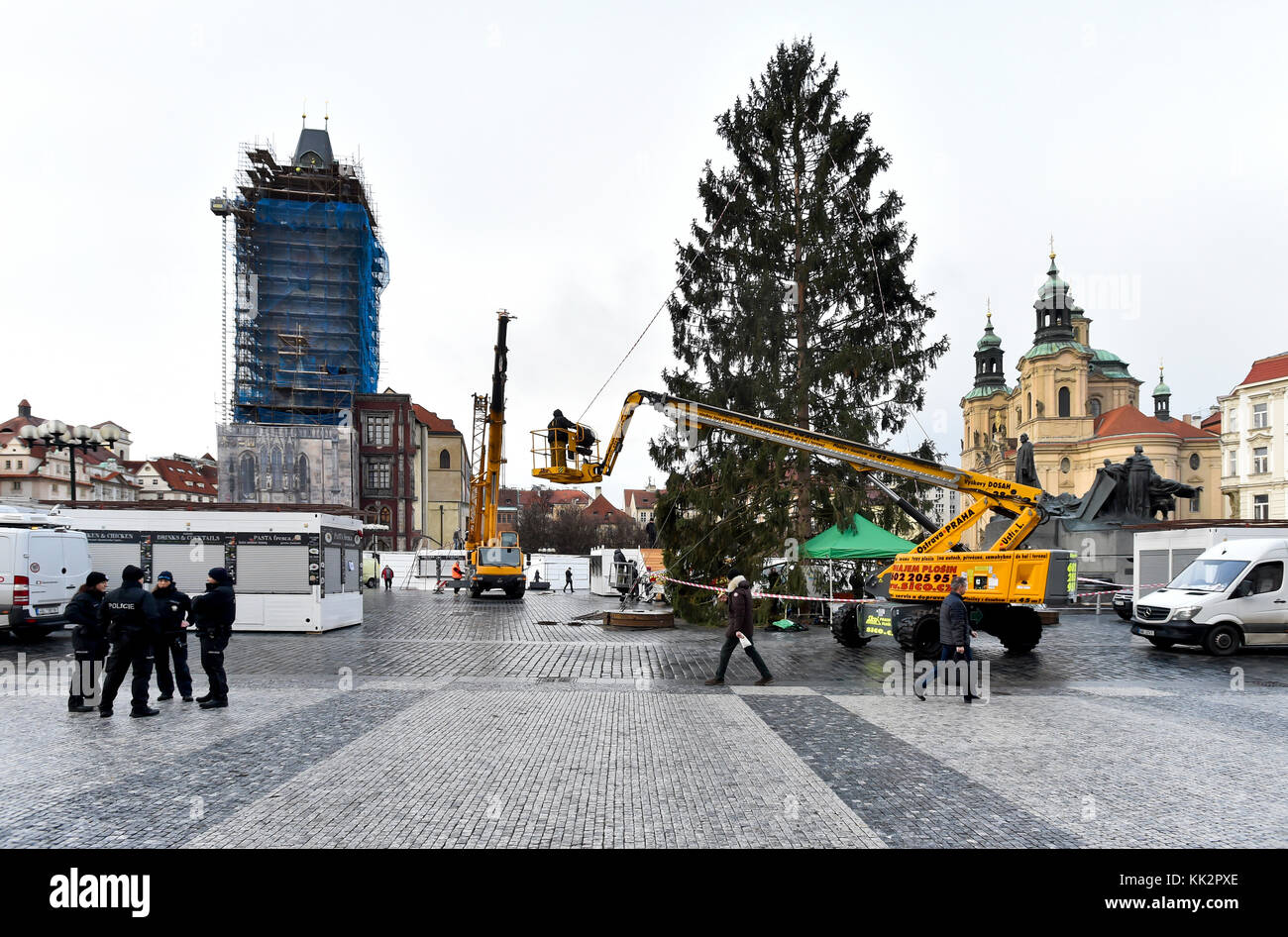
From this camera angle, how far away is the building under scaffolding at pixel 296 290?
60688 millimetres

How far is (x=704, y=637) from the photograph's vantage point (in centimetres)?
1934

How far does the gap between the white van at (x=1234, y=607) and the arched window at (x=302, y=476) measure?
2182 inches

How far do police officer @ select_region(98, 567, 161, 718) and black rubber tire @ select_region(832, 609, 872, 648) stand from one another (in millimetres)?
12256

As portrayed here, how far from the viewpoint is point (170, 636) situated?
9797 millimetres

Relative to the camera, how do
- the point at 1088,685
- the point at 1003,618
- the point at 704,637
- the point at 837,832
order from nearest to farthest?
1. the point at 837,832
2. the point at 1088,685
3. the point at 1003,618
4. the point at 704,637

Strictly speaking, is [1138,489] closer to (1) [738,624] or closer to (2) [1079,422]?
(1) [738,624]

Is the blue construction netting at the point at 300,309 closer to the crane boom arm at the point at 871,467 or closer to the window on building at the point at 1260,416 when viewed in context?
the crane boom arm at the point at 871,467

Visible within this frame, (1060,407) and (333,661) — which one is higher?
(1060,407)

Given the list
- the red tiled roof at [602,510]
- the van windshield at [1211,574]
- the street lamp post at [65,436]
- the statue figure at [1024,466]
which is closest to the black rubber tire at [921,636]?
the van windshield at [1211,574]

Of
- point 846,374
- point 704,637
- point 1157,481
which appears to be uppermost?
point 846,374

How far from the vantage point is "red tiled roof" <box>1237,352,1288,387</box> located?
6606 centimetres
